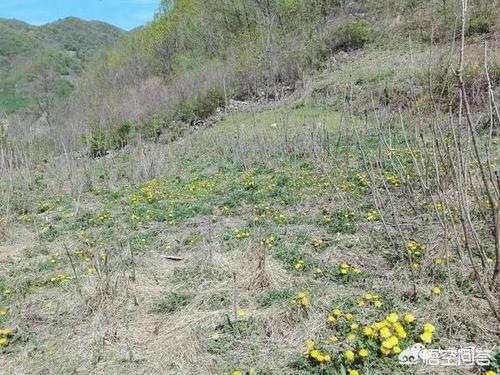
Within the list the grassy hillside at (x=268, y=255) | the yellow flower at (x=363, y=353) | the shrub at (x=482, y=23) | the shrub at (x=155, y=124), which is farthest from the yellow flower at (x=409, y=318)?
the shrub at (x=482, y=23)

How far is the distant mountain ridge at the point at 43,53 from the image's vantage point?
127 ft

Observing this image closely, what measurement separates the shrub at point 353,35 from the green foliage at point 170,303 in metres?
18.0

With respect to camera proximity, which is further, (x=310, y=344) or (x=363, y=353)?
(x=310, y=344)

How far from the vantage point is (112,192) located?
7.56 m

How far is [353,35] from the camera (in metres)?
19.0

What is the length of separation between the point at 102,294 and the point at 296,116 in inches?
430

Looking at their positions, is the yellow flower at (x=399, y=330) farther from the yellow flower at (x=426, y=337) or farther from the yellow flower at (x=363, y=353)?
the yellow flower at (x=363, y=353)

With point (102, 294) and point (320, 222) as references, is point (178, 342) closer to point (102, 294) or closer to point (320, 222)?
point (102, 294)

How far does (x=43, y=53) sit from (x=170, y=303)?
6655cm

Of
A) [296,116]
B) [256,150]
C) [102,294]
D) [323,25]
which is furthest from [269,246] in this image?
[323,25]

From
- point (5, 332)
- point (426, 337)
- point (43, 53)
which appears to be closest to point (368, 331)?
point (426, 337)

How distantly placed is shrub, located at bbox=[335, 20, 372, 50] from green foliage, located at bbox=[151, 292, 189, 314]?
1798 centimetres

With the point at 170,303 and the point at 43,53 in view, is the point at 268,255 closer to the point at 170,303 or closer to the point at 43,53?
the point at 170,303

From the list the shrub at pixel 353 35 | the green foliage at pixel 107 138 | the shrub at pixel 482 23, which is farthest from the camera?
the shrub at pixel 353 35
